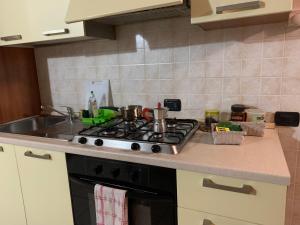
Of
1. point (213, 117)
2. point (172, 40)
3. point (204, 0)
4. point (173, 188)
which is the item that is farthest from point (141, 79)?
point (173, 188)

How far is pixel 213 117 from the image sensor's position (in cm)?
144

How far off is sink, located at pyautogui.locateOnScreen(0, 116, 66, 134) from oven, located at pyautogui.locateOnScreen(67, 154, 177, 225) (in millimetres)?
816

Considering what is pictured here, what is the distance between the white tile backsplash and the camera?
4.39 feet

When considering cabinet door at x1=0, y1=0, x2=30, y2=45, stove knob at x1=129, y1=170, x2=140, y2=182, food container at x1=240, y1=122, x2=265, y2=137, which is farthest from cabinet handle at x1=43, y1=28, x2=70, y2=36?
food container at x1=240, y1=122, x2=265, y2=137

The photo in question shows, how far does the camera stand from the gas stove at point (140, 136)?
113cm

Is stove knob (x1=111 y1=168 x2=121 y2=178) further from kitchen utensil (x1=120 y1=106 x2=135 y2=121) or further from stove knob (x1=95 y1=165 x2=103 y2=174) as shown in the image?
kitchen utensil (x1=120 y1=106 x2=135 y2=121)

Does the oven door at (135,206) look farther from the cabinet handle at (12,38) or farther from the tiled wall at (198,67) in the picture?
the cabinet handle at (12,38)

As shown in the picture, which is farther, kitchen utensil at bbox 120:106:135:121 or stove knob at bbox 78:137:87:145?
kitchen utensil at bbox 120:106:135:121

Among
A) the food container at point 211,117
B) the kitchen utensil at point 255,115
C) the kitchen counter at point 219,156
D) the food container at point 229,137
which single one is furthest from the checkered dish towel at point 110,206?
the kitchen utensil at point 255,115

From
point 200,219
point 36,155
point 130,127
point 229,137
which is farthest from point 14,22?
point 200,219

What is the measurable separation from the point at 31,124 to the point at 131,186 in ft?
4.13

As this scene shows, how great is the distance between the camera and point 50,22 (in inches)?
60.1

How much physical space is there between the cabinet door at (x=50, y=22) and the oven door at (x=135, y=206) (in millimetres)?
856

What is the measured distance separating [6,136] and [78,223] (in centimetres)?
69
